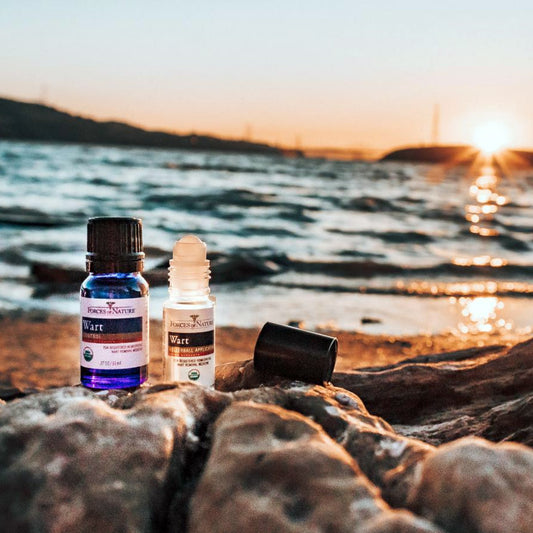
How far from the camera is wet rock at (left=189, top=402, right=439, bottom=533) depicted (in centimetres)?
143

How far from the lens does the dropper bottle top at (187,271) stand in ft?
8.36

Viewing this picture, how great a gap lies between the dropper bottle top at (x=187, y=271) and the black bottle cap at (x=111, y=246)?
15cm

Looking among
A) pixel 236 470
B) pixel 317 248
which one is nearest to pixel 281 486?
pixel 236 470

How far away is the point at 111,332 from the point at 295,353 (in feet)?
2.01

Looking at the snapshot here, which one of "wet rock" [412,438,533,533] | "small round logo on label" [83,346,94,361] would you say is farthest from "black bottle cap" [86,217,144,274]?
"wet rock" [412,438,533,533]

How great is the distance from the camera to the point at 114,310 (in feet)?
7.78

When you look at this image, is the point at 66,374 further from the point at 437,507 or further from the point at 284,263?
the point at 284,263

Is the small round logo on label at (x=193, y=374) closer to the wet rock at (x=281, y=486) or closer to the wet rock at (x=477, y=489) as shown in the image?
the wet rock at (x=281, y=486)

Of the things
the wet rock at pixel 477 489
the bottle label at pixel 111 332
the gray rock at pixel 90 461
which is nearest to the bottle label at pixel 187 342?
the bottle label at pixel 111 332

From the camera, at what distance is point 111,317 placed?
238 cm

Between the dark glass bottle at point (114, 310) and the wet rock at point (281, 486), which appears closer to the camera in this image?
the wet rock at point (281, 486)

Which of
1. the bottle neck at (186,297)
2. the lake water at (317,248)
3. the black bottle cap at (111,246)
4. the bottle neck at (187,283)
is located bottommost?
the lake water at (317,248)

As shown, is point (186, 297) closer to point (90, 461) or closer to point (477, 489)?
point (90, 461)

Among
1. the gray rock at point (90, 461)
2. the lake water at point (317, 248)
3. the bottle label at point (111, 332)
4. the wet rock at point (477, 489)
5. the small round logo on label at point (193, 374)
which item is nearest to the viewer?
the wet rock at point (477, 489)
